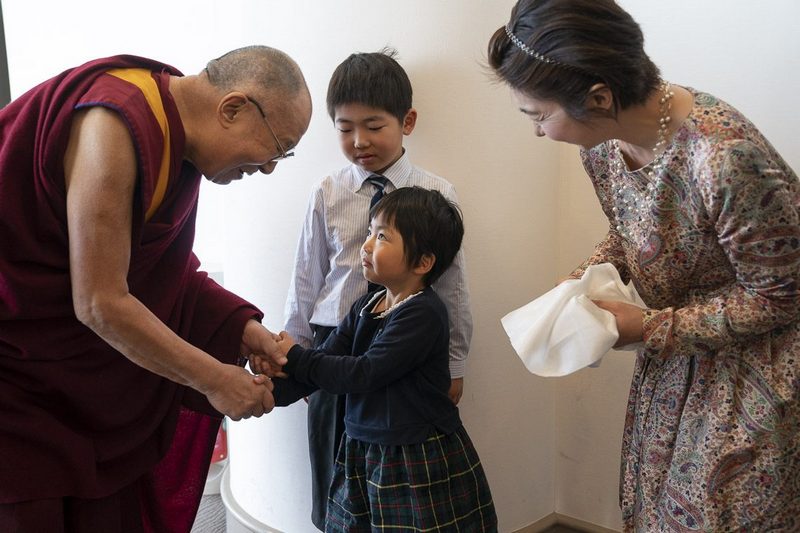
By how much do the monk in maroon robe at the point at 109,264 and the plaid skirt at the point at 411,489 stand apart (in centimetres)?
27

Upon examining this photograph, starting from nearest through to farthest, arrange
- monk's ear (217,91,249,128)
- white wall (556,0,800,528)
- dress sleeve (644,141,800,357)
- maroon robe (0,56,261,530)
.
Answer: dress sleeve (644,141,800,357), maroon robe (0,56,261,530), monk's ear (217,91,249,128), white wall (556,0,800,528)

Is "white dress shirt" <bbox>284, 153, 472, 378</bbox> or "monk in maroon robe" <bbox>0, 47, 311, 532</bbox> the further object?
"white dress shirt" <bbox>284, 153, 472, 378</bbox>

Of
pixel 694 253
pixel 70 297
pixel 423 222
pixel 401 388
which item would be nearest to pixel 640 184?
pixel 694 253

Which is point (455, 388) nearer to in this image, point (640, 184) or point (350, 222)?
point (350, 222)

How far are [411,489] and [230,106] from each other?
0.88m

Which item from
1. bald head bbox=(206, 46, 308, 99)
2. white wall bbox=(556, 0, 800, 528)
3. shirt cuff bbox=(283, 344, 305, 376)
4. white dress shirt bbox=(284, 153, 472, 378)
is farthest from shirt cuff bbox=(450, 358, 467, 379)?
bald head bbox=(206, 46, 308, 99)

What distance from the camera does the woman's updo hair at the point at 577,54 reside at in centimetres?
114

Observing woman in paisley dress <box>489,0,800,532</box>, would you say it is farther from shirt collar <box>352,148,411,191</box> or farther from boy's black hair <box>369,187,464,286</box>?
shirt collar <box>352,148,411,191</box>

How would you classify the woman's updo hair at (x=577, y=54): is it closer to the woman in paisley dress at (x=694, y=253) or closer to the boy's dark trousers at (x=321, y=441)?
the woman in paisley dress at (x=694, y=253)

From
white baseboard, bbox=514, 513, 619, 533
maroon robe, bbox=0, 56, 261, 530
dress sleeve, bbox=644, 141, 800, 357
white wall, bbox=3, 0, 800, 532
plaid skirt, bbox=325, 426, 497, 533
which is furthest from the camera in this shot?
white baseboard, bbox=514, 513, 619, 533

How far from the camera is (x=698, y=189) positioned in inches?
45.3

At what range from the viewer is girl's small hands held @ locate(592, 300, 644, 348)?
1241 mm

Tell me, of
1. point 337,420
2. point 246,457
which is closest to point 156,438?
point 337,420

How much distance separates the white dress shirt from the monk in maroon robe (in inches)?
15.2
